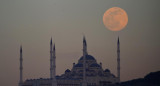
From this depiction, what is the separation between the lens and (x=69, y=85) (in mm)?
176750

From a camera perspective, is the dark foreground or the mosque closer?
the dark foreground

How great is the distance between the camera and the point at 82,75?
17838 centimetres

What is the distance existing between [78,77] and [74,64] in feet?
21.2

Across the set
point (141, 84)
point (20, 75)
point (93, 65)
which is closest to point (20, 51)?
point (20, 75)

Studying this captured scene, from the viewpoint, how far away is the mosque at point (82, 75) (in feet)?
570

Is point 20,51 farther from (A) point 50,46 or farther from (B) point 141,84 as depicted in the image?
(B) point 141,84

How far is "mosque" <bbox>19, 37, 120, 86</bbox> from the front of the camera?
173750 mm

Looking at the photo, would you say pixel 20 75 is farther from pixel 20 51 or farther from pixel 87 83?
pixel 87 83

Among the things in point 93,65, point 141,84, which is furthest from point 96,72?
point 141,84

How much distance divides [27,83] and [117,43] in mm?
24336

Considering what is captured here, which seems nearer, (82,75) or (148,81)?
(148,81)

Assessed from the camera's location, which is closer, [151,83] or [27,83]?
[151,83]

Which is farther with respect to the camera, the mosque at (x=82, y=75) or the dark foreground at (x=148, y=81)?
the mosque at (x=82, y=75)

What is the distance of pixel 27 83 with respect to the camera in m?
184
